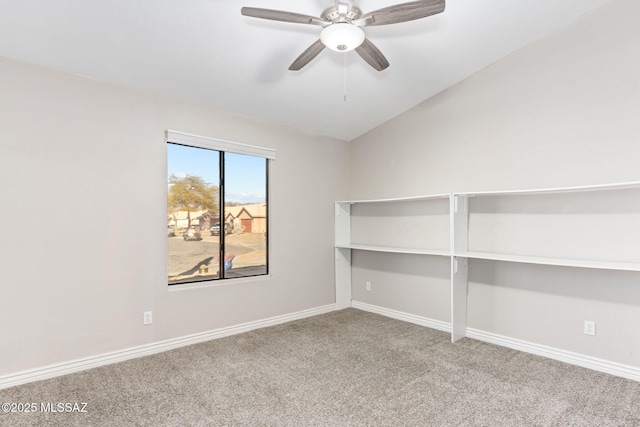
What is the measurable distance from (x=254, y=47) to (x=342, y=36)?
103 centimetres

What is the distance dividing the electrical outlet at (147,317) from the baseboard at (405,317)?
8.55 ft

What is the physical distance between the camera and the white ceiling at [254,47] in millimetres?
2367

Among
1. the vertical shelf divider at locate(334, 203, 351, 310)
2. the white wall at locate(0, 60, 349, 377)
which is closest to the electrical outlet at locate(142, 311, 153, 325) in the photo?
the white wall at locate(0, 60, 349, 377)

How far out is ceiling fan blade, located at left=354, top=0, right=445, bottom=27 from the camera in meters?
1.92

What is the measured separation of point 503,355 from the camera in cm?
318

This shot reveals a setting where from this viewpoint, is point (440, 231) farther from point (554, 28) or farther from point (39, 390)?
point (39, 390)

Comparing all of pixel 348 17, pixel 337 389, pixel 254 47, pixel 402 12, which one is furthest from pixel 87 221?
pixel 402 12

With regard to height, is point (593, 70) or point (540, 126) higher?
point (593, 70)

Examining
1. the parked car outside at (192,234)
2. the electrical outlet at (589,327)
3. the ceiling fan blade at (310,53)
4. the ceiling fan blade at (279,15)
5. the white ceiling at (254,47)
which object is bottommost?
the electrical outlet at (589,327)

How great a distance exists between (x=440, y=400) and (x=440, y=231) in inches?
77.0

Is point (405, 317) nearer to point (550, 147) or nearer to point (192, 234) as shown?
point (550, 147)

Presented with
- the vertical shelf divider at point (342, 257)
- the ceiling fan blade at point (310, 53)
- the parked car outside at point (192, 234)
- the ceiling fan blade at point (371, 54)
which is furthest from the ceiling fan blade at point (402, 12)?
the vertical shelf divider at point (342, 257)

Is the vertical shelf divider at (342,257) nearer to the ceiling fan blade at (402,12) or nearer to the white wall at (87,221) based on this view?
the white wall at (87,221)


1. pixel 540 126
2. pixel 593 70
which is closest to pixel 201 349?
pixel 540 126
